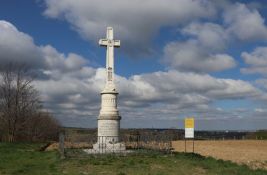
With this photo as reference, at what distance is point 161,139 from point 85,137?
5.19m

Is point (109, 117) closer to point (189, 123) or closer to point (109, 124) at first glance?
point (109, 124)

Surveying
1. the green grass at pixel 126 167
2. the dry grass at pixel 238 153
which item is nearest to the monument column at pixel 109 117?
the green grass at pixel 126 167

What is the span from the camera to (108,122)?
2450cm

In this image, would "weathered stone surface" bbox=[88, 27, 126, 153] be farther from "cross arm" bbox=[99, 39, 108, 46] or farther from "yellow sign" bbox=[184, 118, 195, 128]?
"yellow sign" bbox=[184, 118, 195, 128]

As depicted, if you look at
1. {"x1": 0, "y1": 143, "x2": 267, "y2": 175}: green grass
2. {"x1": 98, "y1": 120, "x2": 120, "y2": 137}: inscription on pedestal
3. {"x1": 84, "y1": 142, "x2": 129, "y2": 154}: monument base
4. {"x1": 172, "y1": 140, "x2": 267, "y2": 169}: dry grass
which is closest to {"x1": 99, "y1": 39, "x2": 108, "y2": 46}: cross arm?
{"x1": 98, "y1": 120, "x2": 120, "y2": 137}: inscription on pedestal

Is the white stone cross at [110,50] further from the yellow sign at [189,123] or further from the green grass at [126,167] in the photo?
the green grass at [126,167]

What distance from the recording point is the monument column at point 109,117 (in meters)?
24.2

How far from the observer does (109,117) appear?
2448 centimetres

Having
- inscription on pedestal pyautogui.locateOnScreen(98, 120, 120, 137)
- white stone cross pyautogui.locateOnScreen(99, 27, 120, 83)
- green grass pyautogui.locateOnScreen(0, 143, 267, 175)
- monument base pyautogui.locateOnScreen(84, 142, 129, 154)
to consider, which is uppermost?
white stone cross pyautogui.locateOnScreen(99, 27, 120, 83)

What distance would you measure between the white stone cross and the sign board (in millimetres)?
5409

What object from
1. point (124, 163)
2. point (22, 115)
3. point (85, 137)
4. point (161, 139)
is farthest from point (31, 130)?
point (124, 163)

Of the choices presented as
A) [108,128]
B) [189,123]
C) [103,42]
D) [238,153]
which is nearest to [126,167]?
[108,128]

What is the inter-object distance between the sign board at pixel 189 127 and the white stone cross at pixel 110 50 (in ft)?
17.7

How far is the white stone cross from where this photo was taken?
25594 millimetres
